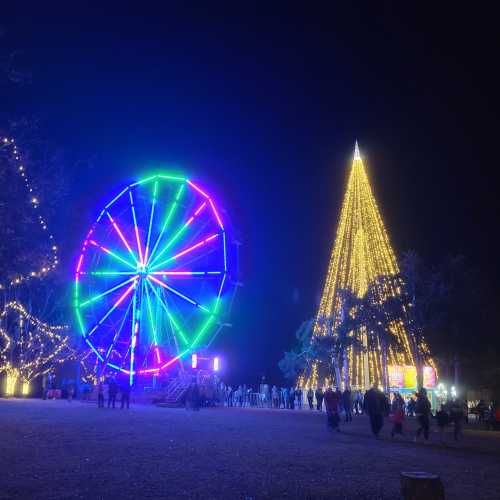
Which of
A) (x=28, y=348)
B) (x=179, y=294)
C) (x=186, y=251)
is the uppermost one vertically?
Result: (x=186, y=251)

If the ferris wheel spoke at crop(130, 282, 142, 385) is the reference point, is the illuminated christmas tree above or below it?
above

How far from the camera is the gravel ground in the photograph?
7.24 m

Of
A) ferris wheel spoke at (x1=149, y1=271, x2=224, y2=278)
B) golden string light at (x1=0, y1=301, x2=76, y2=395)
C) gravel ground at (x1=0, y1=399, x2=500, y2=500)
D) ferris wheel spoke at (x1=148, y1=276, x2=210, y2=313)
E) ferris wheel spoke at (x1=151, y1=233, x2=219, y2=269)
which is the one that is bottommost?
gravel ground at (x1=0, y1=399, x2=500, y2=500)

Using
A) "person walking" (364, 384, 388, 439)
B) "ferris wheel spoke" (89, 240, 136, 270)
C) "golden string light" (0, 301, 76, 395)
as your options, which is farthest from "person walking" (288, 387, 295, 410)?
"person walking" (364, 384, 388, 439)

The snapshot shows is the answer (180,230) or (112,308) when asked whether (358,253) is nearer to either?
(180,230)

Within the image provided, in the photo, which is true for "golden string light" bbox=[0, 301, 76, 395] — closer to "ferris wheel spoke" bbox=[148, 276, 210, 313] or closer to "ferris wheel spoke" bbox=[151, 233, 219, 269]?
"ferris wheel spoke" bbox=[148, 276, 210, 313]

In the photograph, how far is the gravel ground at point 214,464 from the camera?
7.24 metres

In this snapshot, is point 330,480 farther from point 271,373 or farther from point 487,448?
point 271,373

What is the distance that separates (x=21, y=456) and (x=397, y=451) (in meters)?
8.15

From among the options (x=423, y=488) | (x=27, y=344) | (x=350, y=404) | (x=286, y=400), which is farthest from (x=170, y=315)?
(x=423, y=488)

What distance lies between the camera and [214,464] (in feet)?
30.4

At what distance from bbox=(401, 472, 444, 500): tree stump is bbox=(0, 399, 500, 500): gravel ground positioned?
1721mm

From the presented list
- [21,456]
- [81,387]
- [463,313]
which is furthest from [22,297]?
[21,456]

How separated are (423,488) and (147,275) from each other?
26.9m
